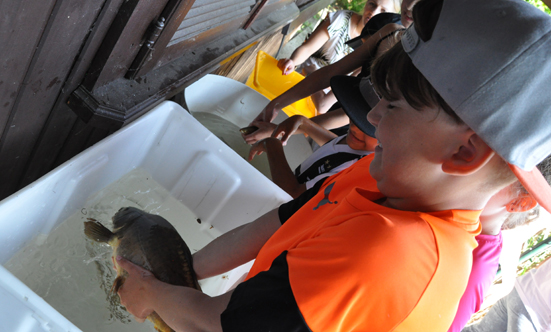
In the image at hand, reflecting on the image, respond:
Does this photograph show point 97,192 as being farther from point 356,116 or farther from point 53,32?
point 356,116

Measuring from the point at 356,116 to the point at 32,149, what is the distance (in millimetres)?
1252

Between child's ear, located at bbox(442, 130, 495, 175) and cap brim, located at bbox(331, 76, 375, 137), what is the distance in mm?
760

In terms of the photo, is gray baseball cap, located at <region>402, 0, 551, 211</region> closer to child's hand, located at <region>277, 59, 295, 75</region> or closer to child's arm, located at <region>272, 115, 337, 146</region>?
child's arm, located at <region>272, 115, 337, 146</region>

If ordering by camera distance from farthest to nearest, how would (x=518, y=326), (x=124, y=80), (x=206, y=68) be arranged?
(x=518, y=326)
(x=206, y=68)
(x=124, y=80)

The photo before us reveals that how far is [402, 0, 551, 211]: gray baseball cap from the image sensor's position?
0.62 metres

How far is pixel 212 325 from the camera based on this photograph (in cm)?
87

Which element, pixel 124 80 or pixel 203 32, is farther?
pixel 203 32

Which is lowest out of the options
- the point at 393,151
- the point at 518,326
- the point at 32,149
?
the point at 518,326

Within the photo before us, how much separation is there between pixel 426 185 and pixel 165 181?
4.79 feet

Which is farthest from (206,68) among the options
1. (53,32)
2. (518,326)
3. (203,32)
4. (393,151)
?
(518,326)

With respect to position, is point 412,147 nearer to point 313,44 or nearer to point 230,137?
point 230,137

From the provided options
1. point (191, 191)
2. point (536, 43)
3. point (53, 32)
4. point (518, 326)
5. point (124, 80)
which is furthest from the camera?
point (518, 326)

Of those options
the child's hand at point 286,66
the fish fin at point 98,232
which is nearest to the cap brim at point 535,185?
the fish fin at point 98,232

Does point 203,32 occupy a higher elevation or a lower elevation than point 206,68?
higher
